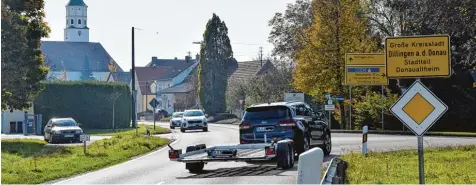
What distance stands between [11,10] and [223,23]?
52018 millimetres

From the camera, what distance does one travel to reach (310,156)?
35.5 ft

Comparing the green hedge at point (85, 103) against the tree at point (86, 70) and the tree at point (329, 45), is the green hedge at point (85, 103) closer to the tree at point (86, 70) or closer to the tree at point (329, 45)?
the tree at point (329, 45)

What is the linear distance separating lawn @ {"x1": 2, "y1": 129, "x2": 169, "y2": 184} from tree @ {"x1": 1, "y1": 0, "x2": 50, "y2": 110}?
2652 millimetres

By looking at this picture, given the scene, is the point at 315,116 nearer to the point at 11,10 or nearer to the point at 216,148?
the point at 216,148

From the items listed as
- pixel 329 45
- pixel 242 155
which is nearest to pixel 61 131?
pixel 329 45

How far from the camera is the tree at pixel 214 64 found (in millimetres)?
88688

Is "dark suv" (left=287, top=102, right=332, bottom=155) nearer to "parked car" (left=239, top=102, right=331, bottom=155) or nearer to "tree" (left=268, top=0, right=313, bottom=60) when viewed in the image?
"parked car" (left=239, top=102, right=331, bottom=155)

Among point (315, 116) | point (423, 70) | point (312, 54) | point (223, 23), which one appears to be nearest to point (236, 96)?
point (223, 23)

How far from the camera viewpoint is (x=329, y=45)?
2183 inches

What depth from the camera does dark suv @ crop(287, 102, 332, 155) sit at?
23719 mm

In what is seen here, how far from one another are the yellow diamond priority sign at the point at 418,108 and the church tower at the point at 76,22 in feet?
566

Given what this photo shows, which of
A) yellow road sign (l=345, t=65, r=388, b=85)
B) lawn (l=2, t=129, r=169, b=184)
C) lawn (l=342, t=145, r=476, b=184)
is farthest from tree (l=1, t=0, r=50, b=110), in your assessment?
yellow road sign (l=345, t=65, r=388, b=85)

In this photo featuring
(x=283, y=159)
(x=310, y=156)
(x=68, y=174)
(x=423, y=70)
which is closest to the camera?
(x=310, y=156)

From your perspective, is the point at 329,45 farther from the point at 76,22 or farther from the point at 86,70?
the point at 76,22
